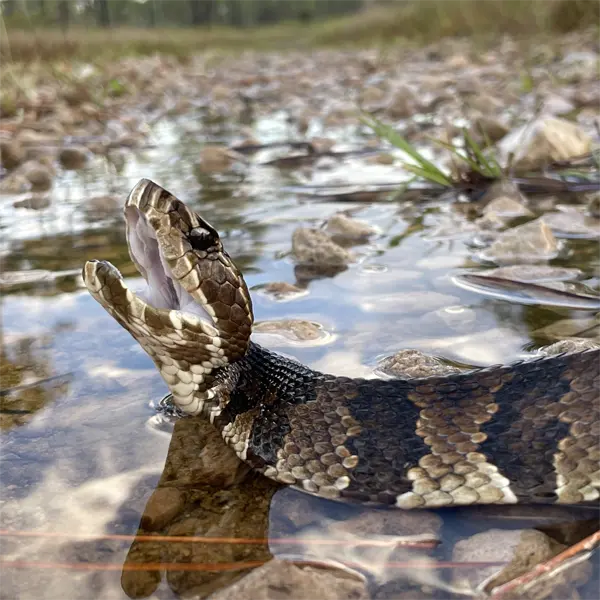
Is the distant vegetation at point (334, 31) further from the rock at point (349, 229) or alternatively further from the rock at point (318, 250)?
the rock at point (318, 250)

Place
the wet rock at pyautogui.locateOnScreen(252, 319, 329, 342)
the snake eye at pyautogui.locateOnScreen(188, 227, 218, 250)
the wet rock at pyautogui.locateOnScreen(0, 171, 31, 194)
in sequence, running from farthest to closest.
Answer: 1. the wet rock at pyautogui.locateOnScreen(0, 171, 31, 194)
2. the wet rock at pyautogui.locateOnScreen(252, 319, 329, 342)
3. the snake eye at pyautogui.locateOnScreen(188, 227, 218, 250)

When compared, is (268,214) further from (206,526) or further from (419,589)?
(419,589)

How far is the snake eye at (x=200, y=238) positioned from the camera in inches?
103

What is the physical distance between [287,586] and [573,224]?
3.52 meters

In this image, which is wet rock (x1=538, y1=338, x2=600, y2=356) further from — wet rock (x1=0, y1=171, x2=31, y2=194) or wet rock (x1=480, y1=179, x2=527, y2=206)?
wet rock (x1=0, y1=171, x2=31, y2=194)

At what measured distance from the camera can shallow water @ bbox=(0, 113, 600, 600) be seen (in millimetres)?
1906

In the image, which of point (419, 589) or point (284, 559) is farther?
point (284, 559)

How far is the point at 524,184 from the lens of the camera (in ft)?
18.1

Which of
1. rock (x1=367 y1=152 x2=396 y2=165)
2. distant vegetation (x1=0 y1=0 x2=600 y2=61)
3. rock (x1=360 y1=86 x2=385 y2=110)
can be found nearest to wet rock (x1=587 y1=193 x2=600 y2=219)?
rock (x1=367 y1=152 x2=396 y2=165)

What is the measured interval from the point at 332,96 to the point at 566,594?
556 inches

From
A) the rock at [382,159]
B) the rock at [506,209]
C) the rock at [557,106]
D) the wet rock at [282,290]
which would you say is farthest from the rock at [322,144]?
the wet rock at [282,290]

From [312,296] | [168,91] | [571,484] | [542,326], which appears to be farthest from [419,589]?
[168,91]

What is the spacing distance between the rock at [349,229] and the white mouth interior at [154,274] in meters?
2.09

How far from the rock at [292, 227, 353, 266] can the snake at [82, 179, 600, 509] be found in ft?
4.87
